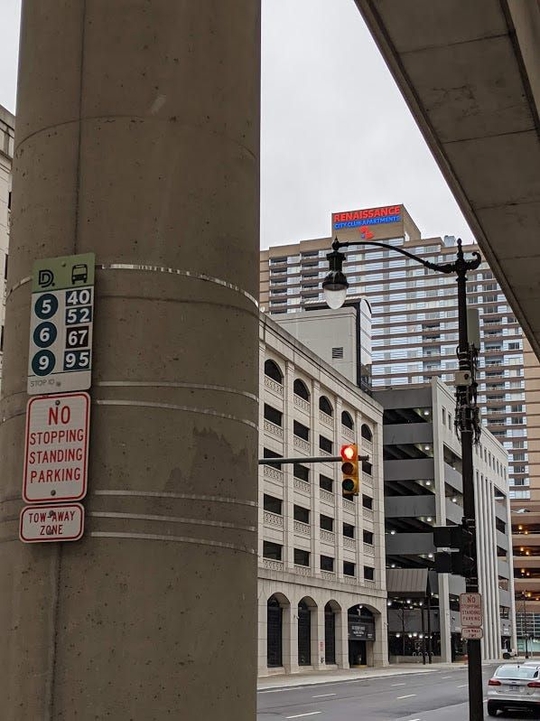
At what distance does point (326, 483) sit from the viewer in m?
68.5

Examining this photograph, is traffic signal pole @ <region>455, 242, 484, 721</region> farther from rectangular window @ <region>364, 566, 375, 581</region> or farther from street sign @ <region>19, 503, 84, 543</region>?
rectangular window @ <region>364, 566, 375, 581</region>

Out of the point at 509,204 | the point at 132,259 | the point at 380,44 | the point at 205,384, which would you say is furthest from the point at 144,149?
the point at 509,204

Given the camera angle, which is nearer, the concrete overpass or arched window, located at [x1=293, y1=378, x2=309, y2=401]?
the concrete overpass

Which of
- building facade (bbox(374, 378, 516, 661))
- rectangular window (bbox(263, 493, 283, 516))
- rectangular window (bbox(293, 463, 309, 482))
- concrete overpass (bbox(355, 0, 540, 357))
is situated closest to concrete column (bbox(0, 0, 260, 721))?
concrete overpass (bbox(355, 0, 540, 357))

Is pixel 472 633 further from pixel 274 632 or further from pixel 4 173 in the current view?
pixel 274 632

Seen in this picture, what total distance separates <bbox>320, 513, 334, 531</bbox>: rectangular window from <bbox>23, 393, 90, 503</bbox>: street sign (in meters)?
62.8

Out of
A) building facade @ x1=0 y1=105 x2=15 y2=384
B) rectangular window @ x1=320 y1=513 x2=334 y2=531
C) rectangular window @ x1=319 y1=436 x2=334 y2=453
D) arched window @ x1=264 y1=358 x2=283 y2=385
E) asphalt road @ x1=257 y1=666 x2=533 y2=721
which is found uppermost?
building facade @ x1=0 y1=105 x2=15 y2=384

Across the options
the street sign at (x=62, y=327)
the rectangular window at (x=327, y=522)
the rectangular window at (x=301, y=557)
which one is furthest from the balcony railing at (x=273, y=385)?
the street sign at (x=62, y=327)

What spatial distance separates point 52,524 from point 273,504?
5510 cm

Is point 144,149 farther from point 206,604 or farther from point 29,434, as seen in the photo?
point 206,604

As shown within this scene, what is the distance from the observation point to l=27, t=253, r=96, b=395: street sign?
4520 mm

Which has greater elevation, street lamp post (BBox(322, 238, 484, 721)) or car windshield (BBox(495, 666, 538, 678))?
street lamp post (BBox(322, 238, 484, 721))

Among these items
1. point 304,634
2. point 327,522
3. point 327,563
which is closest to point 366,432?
point 327,522

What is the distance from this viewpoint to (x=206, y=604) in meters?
4.43
